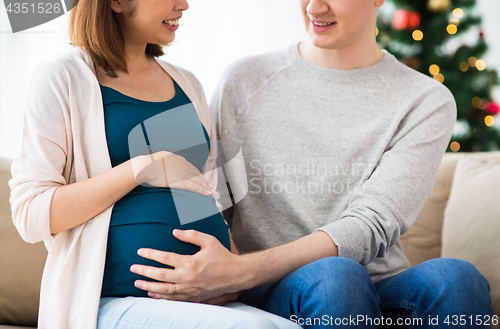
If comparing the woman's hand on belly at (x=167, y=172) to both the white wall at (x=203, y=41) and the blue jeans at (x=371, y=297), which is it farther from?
the white wall at (x=203, y=41)

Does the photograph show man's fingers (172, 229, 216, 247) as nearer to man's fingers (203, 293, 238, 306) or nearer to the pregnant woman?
the pregnant woman

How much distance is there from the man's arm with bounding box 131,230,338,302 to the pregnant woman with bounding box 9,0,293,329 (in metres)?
0.03

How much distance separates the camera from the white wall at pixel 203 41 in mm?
1974

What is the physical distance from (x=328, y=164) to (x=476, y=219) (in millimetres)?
538

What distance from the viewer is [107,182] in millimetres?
867

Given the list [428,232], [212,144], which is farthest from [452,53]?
[212,144]

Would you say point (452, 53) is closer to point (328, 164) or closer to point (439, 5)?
point (439, 5)

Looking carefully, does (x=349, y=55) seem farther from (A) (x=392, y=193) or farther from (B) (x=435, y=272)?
(B) (x=435, y=272)

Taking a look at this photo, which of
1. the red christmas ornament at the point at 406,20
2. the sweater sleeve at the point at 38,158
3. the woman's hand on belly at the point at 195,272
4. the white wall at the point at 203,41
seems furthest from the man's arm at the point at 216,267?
the red christmas ornament at the point at 406,20

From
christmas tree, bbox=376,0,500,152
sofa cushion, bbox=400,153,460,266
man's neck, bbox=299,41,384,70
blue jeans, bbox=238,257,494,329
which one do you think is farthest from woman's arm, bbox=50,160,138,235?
christmas tree, bbox=376,0,500,152

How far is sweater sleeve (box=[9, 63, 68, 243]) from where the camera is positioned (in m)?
0.85

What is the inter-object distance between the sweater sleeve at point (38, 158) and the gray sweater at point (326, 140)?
48 centimetres

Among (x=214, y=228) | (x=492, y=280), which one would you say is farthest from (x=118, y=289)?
(x=492, y=280)

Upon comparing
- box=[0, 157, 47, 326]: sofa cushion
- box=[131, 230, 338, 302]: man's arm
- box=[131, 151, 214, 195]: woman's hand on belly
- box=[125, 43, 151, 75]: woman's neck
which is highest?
box=[125, 43, 151, 75]: woman's neck
